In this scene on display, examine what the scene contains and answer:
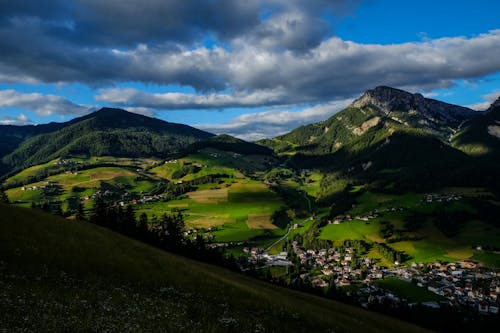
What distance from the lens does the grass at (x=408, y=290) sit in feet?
466

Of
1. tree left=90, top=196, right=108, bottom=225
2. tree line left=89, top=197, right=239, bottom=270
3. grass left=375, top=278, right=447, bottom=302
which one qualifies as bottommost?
grass left=375, top=278, right=447, bottom=302

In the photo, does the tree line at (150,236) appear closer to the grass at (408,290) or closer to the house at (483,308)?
the grass at (408,290)

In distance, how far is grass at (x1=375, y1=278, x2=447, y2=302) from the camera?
5595 inches

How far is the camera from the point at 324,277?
168625 mm

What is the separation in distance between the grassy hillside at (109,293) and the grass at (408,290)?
328ft

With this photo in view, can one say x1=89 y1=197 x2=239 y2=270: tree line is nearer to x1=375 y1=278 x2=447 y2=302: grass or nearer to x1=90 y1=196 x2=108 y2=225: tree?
x1=90 y1=196 x2=108 y2=225: tree

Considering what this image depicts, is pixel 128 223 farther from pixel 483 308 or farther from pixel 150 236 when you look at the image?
pixel 483 308

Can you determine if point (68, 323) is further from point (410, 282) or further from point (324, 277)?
point (410, 282)

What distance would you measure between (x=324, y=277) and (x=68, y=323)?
524 ft

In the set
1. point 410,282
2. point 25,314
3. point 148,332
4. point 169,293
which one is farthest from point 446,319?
point 25,314

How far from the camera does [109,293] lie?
32250mm

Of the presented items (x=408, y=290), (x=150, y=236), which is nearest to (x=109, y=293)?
(x=150, y=236)

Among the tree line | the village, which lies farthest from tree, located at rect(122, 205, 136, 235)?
the village

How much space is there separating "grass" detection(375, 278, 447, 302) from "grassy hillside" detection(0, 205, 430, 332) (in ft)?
328
